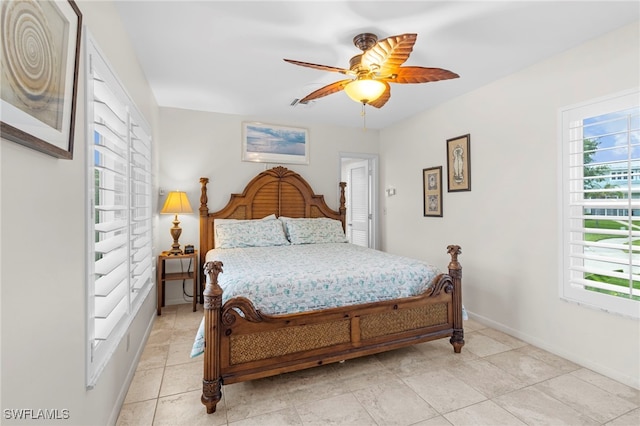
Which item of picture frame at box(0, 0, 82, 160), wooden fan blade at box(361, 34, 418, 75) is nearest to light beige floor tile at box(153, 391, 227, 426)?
picture frame at box(0, 0, 82, 160)

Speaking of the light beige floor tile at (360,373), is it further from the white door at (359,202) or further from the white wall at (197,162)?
the white door at (359,202)

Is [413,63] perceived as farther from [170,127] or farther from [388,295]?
[170,127]

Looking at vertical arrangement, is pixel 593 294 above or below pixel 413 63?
below

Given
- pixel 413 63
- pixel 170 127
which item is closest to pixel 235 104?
pixel 170 127

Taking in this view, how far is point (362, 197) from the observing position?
5609mm

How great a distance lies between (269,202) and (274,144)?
33.7 inches

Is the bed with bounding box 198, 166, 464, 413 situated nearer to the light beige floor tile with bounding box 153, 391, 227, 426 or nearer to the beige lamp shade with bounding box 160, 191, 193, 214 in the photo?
the light beige floor tile with bounding box 153, 391, 227, 426

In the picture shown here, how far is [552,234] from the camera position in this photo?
8.88 ft

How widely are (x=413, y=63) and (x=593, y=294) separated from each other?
7.79ft

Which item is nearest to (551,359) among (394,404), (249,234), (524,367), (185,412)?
(524,367)

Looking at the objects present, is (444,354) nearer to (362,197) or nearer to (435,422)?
(435,422)

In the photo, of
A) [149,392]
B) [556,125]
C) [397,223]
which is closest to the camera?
[149,392]

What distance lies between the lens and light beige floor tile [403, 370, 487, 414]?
2.00 metres

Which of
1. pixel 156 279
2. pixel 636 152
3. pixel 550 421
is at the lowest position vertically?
pixel 550 421
